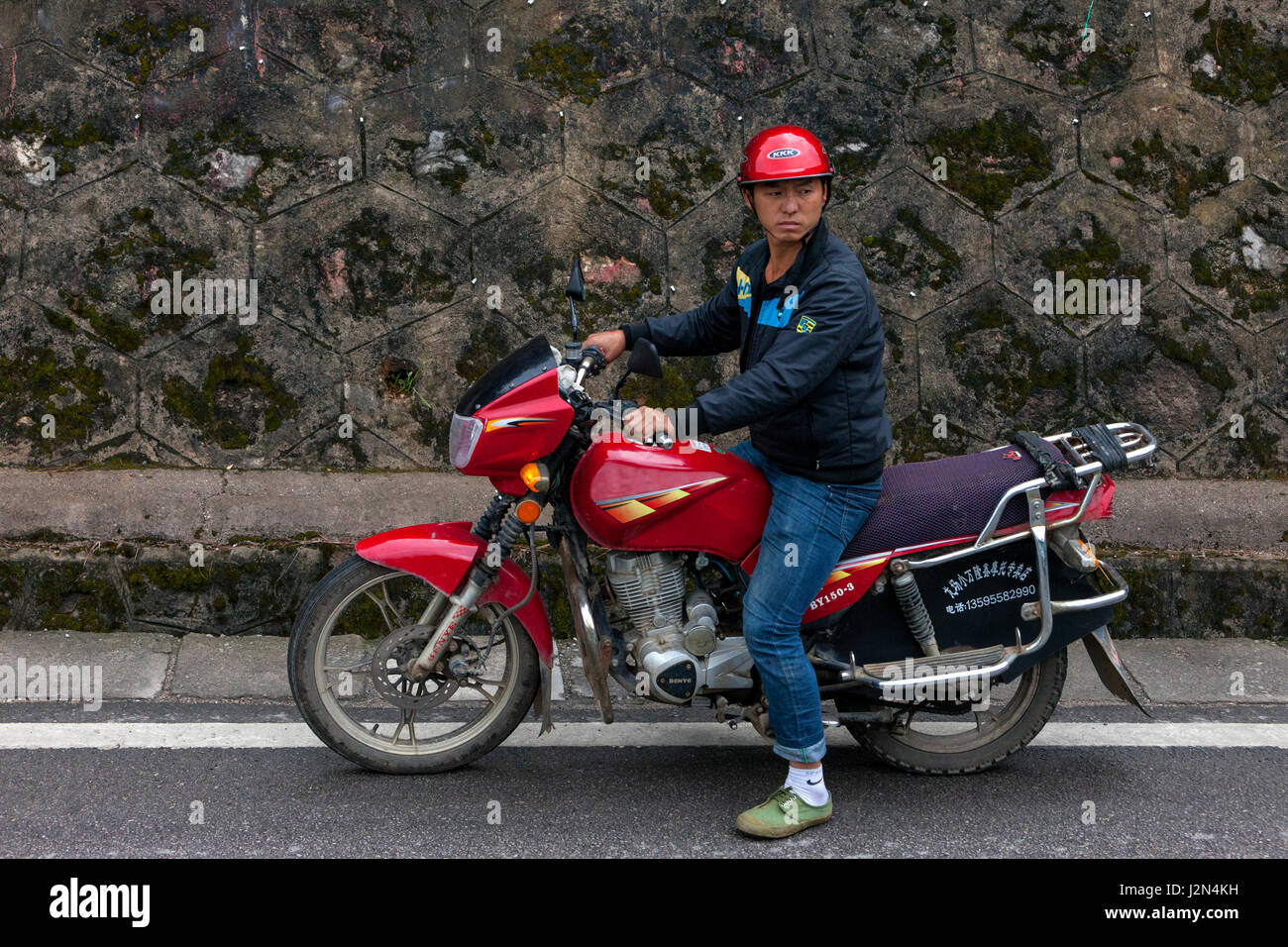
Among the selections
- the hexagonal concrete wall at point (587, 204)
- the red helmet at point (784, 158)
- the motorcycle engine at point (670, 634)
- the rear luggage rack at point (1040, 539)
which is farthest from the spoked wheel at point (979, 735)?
the hexagonal concrete wall at point (587, 204)

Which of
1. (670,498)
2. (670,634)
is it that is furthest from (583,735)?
(670,498)

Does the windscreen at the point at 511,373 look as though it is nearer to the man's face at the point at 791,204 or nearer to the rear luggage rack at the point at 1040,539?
the man's face at the point at 791,204

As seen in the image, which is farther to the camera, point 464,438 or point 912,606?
point 912,606

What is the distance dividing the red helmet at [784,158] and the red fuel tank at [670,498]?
2.68 feet

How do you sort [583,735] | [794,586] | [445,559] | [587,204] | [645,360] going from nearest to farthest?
[645,360] < [794,586] < [445,559] < [583,735] < [587,204]

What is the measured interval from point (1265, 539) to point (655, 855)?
143 inches

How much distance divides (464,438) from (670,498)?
0.64m

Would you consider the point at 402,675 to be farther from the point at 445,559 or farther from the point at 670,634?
the point at 670,634

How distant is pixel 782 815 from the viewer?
12.5 ft

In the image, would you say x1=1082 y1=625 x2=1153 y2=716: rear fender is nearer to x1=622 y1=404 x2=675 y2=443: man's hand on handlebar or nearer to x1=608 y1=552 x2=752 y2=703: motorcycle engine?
x1=608 y1=552 x2=752 y2=703: motorcycle engine

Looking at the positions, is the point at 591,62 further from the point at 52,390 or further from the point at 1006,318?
the point at 52,390

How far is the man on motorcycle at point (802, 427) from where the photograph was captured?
3715 millimetres

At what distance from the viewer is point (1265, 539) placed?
19.3 ft

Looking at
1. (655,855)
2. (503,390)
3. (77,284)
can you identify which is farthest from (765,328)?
(77,284)
